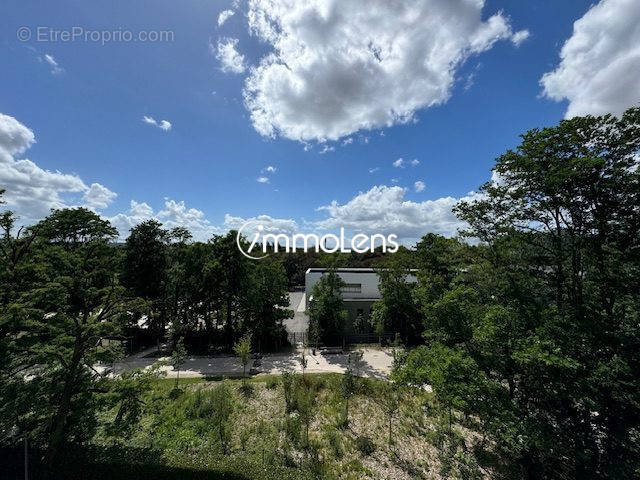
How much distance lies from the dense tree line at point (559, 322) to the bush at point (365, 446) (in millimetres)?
2808

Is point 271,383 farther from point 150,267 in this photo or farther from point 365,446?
point 150,267

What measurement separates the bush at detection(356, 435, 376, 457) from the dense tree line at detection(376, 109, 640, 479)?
2808 mm

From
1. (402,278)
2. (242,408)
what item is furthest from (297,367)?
(402,278)

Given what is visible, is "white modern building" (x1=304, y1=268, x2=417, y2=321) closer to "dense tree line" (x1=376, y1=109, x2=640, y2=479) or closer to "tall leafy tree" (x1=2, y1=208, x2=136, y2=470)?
"dense tree line" (x1=376, y1=109, x2=640, y2=479)

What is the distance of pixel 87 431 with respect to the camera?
8680 millimetres

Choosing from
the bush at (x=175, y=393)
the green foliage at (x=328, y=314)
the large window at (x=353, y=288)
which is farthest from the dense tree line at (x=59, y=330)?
the large window at (x=353, y=288)

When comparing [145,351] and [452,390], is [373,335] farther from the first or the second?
[145,351]

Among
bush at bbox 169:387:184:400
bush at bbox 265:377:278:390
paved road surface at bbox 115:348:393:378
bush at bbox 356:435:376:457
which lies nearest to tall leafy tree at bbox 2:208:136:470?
bush at bbox 169:387:184:400

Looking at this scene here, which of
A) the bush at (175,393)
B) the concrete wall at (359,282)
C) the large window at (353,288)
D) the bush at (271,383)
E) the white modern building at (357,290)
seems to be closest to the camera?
the bush at (175,393)

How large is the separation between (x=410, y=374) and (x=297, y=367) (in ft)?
28.2

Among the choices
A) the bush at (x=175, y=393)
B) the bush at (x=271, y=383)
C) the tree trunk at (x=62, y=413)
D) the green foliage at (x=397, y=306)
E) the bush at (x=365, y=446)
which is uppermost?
the green foliage at (x=397, y=306)

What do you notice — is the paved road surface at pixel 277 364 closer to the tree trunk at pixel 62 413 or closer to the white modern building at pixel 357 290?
the white modern building at pixel 357 290

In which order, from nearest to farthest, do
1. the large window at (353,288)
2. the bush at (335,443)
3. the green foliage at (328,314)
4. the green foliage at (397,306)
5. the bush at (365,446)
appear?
the bush at (335,443)
the bush at (365,446)
the green foliage at (328,314)
the green foliage at (397,306)
the large window at (353,288)

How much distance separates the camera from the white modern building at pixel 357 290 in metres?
23.9
